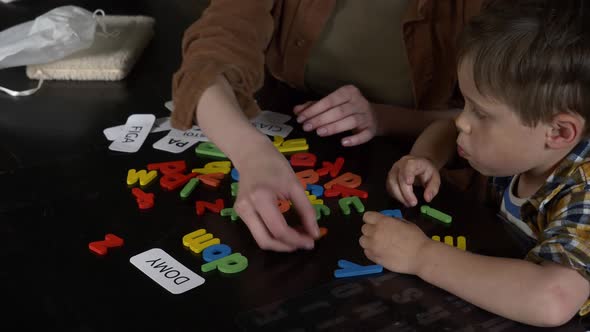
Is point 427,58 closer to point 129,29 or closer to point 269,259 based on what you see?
point 269,259

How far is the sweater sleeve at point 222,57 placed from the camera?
112cm

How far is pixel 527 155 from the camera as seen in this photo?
0.91 m

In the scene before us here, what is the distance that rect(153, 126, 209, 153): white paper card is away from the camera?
3.78 feet

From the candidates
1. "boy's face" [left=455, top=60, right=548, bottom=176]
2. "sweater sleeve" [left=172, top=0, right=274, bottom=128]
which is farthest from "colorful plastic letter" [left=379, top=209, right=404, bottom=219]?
"sweater sleeve" [left=172, top=0, right=274, bottom=128]

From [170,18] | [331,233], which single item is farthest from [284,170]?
[170,18]

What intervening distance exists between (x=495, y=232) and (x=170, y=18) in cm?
118

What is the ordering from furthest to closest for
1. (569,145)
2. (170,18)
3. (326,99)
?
(170,18)
(326,99)
(569,145)

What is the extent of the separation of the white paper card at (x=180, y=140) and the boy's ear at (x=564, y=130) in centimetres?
55

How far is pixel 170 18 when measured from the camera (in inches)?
71.4

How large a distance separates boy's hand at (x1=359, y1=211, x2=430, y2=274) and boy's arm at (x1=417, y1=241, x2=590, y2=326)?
0.01m

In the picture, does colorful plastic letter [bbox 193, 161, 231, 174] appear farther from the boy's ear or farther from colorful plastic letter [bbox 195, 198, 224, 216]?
the boy's ear

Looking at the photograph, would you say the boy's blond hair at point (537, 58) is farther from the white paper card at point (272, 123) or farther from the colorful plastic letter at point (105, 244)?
the colorful plastic letter at point (105, 244)

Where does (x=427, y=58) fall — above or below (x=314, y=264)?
above

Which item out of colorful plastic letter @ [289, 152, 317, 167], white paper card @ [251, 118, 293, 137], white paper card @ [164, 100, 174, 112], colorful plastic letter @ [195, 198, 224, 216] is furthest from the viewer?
white paper card @ [164, 100, 174, 112]
